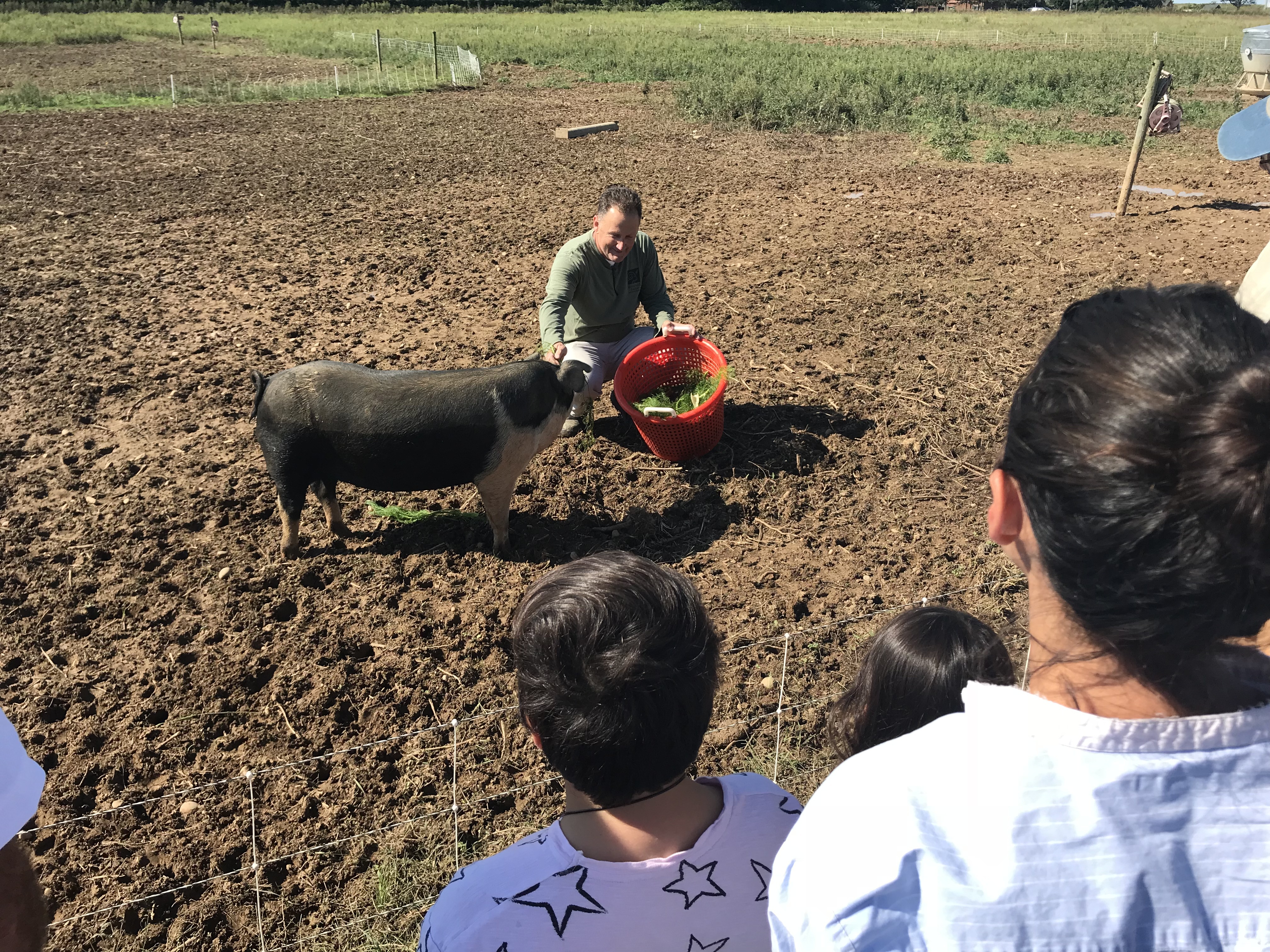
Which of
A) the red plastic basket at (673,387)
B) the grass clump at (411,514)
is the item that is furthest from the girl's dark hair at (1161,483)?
the grass clump at (411,514)

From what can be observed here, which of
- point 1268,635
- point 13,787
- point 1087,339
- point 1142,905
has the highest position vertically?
point 1087,339

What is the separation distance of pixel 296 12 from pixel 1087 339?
65.1 meters

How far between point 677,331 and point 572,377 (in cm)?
103

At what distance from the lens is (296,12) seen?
5559 centimetres

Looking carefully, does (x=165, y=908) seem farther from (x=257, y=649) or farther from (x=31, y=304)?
(x=31, y=304)

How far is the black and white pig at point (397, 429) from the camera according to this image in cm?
483

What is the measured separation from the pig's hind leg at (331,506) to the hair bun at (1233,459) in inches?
183

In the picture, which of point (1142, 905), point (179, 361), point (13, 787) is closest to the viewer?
point (1142, 905)

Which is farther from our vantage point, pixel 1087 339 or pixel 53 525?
pixel 53 525

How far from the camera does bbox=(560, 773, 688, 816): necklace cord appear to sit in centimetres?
170

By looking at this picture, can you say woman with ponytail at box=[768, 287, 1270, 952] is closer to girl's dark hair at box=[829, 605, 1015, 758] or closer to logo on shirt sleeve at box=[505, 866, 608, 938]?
logo on shirt sleeve at box=[505, 866, 608, 938]

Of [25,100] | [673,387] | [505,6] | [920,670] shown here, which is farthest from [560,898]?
[505,6]

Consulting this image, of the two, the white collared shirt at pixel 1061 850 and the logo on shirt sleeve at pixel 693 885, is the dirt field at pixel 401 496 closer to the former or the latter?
the logo on shirt sleeve at pixel 693 885

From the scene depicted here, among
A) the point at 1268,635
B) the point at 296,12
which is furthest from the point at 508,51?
the point at 1268,635
